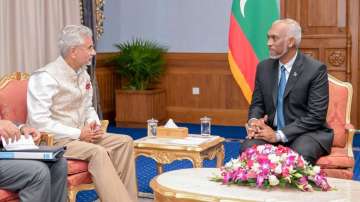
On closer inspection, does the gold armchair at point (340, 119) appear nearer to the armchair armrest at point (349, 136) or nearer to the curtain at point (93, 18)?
the armchair armrest at point (349, 136)

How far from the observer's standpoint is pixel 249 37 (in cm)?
621

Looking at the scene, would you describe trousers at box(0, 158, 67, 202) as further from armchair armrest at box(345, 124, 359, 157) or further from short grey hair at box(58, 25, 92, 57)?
armchair armrest at box(345, 124, 359, 157)

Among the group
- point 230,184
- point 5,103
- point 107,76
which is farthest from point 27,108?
point 107,76

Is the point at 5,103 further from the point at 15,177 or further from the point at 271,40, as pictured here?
the point at 271,40

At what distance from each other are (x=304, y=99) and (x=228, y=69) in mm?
4439

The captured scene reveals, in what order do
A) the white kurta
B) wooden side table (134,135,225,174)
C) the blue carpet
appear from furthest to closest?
the blue carpet
wooden side table (134,135,225,174)
the white kurta

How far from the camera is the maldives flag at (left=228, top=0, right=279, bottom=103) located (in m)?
6.14

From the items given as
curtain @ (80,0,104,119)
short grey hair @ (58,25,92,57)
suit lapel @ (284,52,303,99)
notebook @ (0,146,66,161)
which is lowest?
notebook @ (0,146,66,161)

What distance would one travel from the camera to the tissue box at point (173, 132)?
4.54 m

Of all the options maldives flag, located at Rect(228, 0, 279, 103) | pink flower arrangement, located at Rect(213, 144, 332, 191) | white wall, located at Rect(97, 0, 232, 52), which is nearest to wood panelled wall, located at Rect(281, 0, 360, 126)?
white wall, located at Rect(97, 0, 232, 52)

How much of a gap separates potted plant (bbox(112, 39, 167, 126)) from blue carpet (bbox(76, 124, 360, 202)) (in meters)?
0.23

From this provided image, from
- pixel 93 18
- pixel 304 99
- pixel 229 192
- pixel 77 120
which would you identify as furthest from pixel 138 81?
pixel 229 192

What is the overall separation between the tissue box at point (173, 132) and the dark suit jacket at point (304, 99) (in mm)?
712

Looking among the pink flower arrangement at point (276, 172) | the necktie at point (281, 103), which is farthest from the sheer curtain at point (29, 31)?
the pink flower arrangement at point (276, 172)
